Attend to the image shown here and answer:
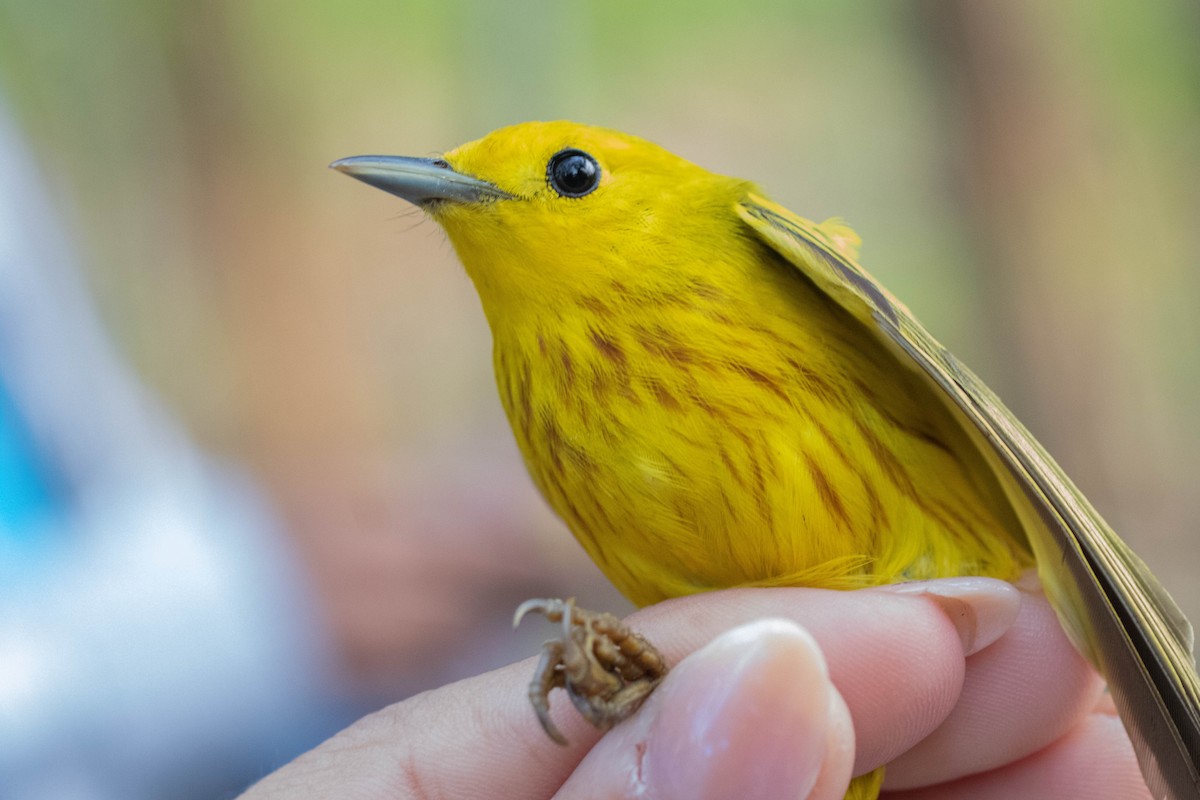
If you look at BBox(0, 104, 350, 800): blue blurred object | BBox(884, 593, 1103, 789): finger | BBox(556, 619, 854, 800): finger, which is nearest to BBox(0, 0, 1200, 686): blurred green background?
BBox(0, 104, 350, 800): blue blurred object

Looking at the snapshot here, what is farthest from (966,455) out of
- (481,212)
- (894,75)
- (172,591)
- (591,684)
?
(894,75)

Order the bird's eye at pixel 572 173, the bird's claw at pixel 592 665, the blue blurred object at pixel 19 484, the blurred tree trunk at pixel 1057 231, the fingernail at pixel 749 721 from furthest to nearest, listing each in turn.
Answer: the blurred tree trunk at pixel 1057 231
the blue blurred object at pixel 19 484
the bird's eye at pixel 572 173
the bird's claw at pixel 592 665
the fingernail at pixel 749 721

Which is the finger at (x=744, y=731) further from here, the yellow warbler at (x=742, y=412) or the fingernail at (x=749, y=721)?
the yellow warbler at (x=742, y=412)

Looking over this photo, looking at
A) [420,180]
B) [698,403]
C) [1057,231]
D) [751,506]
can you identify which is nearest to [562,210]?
→ [420,180]

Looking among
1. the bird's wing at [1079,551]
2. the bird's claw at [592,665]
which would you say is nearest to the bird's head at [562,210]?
the bird's wing at [1079,551]

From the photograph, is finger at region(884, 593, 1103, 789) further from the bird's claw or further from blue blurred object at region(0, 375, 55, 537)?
blue blurred object at region(0, 375, 55, 537)

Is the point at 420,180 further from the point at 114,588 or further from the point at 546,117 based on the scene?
the point at 546,117

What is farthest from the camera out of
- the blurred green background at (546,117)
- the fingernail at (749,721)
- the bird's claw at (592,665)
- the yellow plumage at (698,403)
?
the blurred green background at (546,117)

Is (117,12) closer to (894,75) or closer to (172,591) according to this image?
(172,591)
